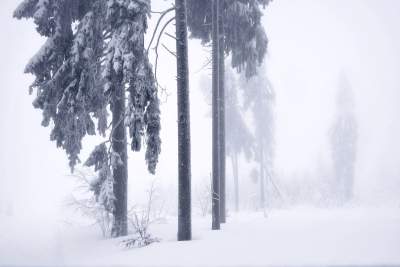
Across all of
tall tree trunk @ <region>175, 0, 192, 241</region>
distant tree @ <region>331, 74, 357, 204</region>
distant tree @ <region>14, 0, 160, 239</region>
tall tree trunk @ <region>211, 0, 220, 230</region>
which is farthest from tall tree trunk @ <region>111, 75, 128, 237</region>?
distant tree @ <region>331, 74, 357, 204</region>

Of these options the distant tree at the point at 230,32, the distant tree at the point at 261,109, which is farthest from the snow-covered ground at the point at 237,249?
the distant tree at the point at 261,109

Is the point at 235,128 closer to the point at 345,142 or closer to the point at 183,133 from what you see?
the point at 345,142

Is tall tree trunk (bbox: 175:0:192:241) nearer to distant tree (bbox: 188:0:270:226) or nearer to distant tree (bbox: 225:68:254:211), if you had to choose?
distant tree (bbox: 188:0:270:226)

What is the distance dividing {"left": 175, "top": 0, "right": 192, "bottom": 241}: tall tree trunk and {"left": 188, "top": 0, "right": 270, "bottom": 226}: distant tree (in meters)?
2.97

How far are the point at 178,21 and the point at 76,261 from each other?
668cm

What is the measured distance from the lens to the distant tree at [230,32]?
40.3 ft

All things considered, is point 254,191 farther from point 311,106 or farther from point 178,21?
point 311,106

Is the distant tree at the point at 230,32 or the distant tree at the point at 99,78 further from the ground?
the distant tree at the point at 230,32

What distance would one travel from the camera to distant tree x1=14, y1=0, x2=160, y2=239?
27.8 feet

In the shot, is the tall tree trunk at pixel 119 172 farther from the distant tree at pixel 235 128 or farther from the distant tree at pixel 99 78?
the distant tree at pixel 235 128

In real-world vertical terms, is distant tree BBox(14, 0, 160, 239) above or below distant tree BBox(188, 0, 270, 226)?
below

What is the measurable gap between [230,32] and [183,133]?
5735 millimetres

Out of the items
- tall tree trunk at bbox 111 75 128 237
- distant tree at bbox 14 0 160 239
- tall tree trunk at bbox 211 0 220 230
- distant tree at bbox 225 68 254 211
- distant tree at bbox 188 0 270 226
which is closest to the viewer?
distant tree at bbox 14 0 160 239

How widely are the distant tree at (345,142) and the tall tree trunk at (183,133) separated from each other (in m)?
27.9
